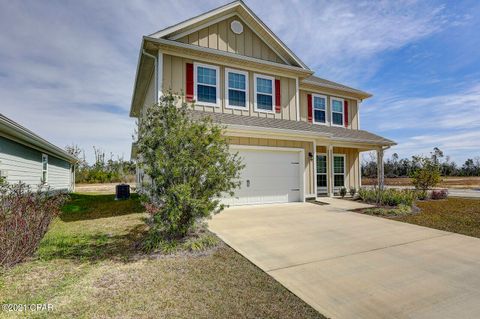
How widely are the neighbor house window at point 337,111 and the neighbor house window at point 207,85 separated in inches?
319

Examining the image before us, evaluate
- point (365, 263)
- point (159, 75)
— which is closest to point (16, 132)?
point (159, 75)

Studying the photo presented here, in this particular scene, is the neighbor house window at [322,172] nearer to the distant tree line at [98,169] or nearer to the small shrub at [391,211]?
the small shrub at [391,211]

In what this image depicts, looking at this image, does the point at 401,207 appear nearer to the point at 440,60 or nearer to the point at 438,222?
the point at 438,222

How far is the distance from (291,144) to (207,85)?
4.53 m

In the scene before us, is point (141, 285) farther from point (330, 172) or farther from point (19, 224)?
point (330, 172)

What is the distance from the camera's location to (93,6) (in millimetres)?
9023

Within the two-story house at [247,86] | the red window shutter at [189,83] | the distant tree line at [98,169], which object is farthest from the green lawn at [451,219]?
the distant tree line at [98,169]

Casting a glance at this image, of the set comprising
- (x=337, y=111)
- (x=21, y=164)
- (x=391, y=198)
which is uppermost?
(x=337, y=111)

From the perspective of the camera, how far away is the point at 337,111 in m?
15.4

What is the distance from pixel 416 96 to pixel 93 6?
77.0 ft

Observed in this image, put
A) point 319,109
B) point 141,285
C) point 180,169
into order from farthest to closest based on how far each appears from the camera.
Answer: point 319,109 < point 180,169 < point 141,285

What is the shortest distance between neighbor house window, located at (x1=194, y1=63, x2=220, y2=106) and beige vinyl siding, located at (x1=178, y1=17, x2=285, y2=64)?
1.03 metres

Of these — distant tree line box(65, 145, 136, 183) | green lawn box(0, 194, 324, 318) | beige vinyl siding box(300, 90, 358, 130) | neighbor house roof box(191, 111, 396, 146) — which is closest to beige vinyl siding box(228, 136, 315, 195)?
neighbor house roof box(191, 111, 396, 146)

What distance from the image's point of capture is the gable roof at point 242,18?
9969 millimetres
